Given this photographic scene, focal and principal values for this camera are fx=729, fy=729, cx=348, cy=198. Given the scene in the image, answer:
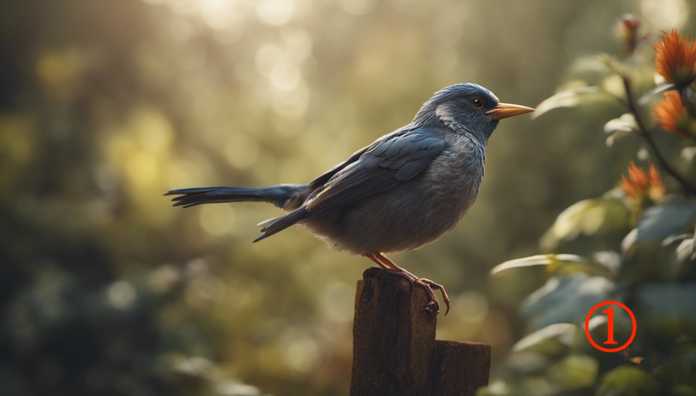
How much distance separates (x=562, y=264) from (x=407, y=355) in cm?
69

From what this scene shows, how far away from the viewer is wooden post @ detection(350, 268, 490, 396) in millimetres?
2854

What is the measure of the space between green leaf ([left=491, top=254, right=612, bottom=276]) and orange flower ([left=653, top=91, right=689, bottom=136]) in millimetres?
573

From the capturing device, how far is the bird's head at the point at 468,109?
13.5 feet

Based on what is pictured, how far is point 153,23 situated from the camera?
7.18 m

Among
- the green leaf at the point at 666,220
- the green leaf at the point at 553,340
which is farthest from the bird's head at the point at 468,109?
the green leaf at the point at 666,220

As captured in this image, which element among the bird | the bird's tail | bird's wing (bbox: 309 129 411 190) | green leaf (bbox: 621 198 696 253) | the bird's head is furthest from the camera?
the bird's head

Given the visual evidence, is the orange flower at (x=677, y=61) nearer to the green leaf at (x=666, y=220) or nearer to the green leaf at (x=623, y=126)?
the green leaf at (x=623, y=126)

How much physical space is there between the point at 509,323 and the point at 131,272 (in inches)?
158

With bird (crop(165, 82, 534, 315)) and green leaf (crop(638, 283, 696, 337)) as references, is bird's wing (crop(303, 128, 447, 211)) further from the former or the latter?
green leaf (crop(638, 283, 696, 337))

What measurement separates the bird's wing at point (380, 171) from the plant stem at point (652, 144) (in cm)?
109

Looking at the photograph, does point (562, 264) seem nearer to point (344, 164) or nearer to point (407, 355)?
point (407, 355)

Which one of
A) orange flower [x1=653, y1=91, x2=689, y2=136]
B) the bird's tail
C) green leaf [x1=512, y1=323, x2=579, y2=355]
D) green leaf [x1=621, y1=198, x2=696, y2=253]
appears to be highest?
the bird's tail

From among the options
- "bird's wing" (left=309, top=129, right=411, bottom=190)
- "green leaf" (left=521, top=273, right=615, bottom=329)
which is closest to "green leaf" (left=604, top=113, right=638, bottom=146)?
"green leaf" (left=521, top=273, right=615, bottom=329)

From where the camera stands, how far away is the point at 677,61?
8.43ft
